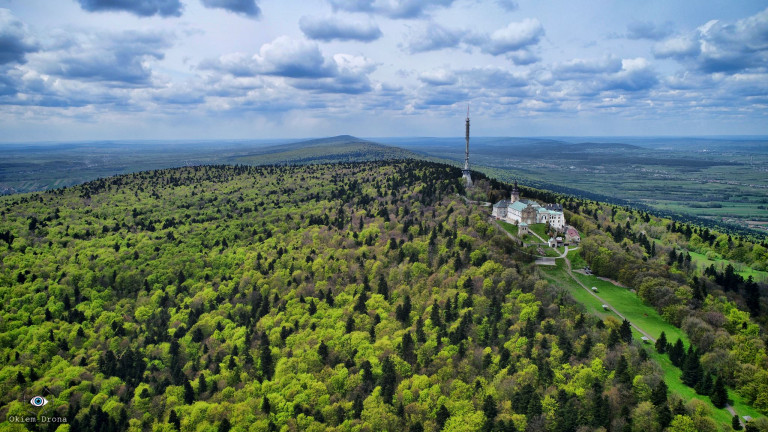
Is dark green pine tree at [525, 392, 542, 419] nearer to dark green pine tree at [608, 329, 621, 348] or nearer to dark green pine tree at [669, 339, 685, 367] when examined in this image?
dark green pine tree at [608, 329, 621, 348]

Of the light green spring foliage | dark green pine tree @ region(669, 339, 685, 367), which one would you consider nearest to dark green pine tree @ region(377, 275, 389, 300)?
the light green spring foliage

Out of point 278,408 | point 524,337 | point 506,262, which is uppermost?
point 506,262

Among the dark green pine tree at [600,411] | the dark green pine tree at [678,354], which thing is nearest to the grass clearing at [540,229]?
the dark green pine tree at [678,354]

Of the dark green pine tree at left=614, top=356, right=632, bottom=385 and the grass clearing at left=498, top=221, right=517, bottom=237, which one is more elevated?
the grass clearing at left=498, top=221, right=517, bottom=237

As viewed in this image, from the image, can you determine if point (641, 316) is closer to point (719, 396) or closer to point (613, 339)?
point (613, 339)

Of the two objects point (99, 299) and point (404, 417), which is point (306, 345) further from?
point (99, 299)

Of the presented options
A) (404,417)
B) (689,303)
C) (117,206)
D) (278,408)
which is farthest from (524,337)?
(117,206)

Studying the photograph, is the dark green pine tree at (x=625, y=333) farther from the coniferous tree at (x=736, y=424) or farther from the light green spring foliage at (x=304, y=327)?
the coniferous tree at (x=736, y=424)

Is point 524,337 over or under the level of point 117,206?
under
